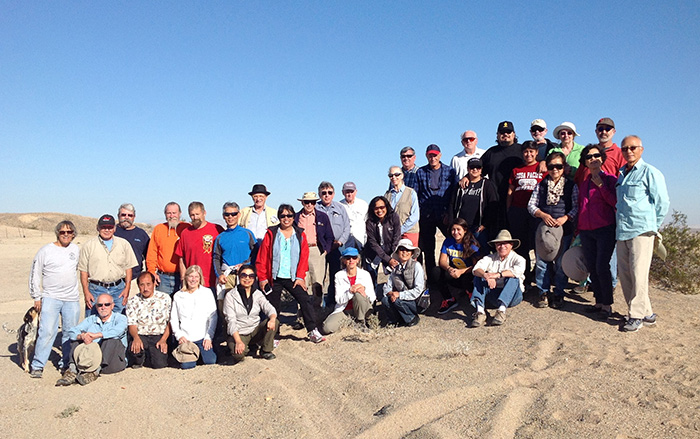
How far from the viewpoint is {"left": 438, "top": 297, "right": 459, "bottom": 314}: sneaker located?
7432mm

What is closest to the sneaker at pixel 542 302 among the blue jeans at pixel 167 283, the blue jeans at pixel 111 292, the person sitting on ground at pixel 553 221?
the person sitting on ground at pixel 553 221

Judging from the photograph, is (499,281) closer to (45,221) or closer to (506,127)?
(506,127)

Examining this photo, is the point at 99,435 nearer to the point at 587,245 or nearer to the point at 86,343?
the point at 86,343

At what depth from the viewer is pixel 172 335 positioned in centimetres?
649

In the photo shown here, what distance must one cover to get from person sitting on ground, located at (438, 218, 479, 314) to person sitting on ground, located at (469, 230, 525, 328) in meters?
0.36

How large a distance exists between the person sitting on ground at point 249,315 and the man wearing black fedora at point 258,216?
129 cm

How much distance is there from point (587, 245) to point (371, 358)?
10.9 feet

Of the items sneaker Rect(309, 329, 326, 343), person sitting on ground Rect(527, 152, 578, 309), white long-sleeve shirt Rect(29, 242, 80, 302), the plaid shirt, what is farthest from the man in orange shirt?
person sitting on ground Rect(527, 152, 578, 309)

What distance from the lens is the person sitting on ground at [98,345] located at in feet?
19.2

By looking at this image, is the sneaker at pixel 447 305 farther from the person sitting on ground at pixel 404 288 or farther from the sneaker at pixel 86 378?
the sneaker at pixel 86 378

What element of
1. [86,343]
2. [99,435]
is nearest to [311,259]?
[86,343]

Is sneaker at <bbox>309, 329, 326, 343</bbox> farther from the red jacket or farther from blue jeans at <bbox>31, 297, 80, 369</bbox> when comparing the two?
blue jeans at <bbox>31, 297, 80, 369</bbox>

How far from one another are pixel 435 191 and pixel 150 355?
15.7 feet

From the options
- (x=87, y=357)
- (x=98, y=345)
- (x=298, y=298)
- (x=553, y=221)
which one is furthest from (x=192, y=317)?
(x=553, y=221)
